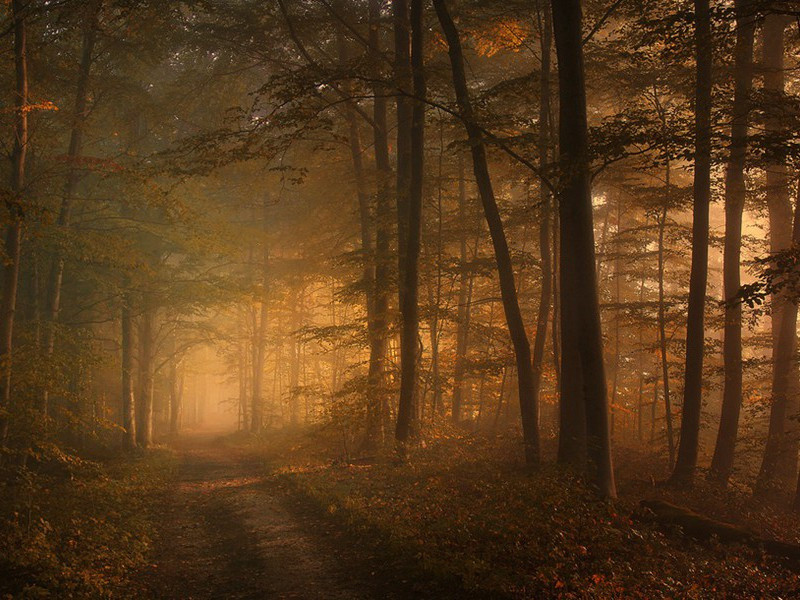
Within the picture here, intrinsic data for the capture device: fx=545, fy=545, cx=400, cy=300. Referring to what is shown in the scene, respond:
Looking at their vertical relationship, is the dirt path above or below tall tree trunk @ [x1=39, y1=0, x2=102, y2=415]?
below

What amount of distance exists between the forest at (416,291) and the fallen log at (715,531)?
2.5 inches

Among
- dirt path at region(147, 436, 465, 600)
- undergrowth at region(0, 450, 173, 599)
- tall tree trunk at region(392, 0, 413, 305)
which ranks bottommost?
dirt path at region(147, 436, 465, 600)

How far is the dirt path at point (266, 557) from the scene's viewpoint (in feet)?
23.0

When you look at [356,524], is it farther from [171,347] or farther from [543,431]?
[171,347]

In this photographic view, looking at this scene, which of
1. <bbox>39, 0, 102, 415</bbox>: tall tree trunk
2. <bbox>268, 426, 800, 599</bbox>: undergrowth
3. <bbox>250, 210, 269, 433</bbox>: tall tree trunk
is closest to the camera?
<bbox>268, 426, 800, 599</bbox>: undergrowth

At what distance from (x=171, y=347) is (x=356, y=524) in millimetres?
29870

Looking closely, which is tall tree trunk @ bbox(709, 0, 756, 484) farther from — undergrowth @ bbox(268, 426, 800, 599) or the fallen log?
the fallen log

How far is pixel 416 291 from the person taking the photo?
1444 centimetres

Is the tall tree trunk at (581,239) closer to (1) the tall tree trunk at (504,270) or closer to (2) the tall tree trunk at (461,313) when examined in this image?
(1) the tall tree trunk at (504,270)

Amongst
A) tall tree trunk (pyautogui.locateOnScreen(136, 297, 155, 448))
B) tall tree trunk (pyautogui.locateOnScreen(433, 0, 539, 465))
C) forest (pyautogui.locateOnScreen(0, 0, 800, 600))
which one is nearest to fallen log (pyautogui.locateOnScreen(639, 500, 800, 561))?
forest (pyautogui.locateOnScreen(0, 0, 800, 600))

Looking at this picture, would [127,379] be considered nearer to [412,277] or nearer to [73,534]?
[412,277]

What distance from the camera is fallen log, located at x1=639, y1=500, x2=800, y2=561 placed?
8.76 m

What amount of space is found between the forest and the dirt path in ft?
0.19

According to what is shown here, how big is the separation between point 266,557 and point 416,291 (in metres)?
7.81
